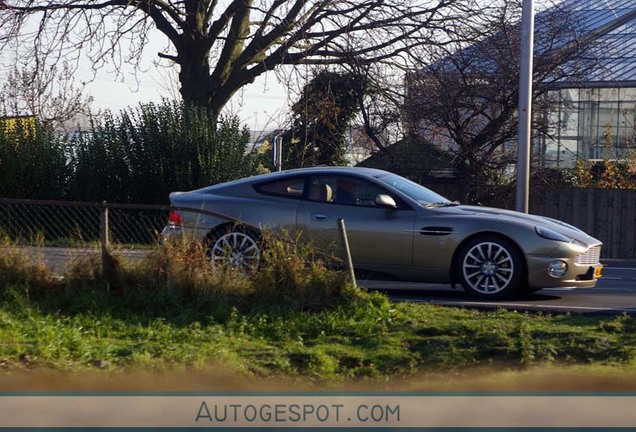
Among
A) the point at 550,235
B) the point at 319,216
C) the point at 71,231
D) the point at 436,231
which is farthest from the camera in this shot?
the point at 319,216

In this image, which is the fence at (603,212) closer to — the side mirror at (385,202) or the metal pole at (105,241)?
the side mirror at (385,202)

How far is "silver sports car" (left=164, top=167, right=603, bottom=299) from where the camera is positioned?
32.8ft

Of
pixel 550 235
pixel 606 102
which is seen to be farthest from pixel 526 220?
pixel 606 102

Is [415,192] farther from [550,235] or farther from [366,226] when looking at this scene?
[550,235]

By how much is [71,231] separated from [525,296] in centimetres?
491

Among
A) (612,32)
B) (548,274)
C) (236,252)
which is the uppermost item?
(612,32)

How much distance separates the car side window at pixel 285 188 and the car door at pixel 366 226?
0.20 meters

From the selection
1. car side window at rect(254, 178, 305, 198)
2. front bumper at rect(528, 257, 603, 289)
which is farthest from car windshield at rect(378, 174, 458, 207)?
front bumper at rect(528, 257, 603, 289)

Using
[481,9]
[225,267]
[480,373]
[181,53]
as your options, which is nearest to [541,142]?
[481,9]

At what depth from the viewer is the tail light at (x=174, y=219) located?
404 inches

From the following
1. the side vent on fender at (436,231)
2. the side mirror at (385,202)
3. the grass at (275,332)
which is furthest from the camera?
the side mirror at (385,202)

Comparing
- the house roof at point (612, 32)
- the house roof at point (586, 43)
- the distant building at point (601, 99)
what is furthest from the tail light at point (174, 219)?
the house roof at point (612, 32)

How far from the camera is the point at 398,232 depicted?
10297mm

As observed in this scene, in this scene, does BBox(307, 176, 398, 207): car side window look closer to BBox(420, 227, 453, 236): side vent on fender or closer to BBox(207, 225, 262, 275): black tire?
BBox(420, 227, 453, 236): side vent on fender
